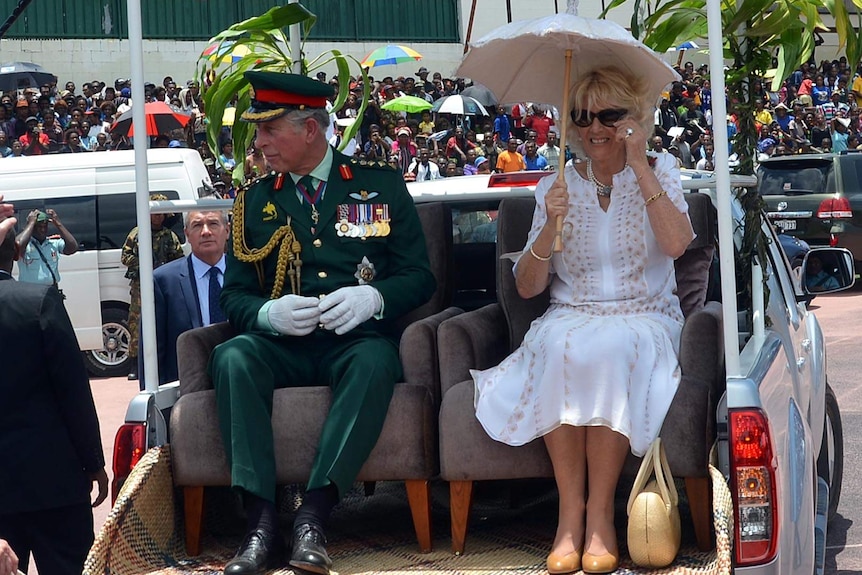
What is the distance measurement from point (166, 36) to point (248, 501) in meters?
28.4

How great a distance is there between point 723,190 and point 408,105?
71.5ft

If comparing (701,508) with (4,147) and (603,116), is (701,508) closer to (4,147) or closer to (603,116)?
(603,116)

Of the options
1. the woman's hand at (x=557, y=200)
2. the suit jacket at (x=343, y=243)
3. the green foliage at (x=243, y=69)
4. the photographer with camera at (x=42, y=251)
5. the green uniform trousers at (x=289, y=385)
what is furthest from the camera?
the photographer with camera at (x=42, y=251)

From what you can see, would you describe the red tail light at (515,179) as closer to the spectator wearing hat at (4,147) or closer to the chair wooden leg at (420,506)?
the chair wooden leg at (420,506)

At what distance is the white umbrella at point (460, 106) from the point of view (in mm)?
25500

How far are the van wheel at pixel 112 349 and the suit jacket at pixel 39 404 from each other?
10.1 meters

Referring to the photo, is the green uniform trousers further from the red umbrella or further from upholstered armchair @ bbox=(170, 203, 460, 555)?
the red umbrella

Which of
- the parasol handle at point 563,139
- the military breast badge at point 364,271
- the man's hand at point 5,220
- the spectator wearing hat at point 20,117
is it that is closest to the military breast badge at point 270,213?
the military breast badge at point 364,271

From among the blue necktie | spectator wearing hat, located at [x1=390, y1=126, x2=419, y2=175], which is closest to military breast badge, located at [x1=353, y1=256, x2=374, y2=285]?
the blue necktie

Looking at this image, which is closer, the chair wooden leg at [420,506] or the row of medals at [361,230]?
the chair wooden leg at [420,506]

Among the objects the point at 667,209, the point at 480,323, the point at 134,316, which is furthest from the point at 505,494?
the point at 134,316

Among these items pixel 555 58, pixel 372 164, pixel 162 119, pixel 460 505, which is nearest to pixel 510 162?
pixel 162 119

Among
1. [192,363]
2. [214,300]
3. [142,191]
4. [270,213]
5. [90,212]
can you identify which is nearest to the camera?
[142,191]

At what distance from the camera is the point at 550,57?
486 cm
